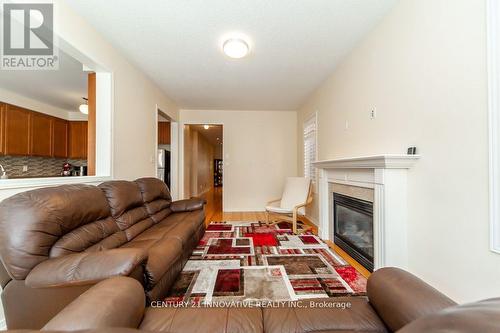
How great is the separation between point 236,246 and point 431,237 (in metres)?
2.10

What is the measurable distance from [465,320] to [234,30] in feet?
8.46

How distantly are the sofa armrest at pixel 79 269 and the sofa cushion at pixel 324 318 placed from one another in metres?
0.79

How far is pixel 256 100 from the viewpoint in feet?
14.9

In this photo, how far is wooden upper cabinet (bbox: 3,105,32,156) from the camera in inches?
136

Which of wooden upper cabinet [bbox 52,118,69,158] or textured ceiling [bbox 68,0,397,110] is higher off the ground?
textured ceiling [bbox 68,0,397,110]

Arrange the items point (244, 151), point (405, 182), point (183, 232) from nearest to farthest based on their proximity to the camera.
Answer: point (405, 182), point (183, 232), point (244, 151)

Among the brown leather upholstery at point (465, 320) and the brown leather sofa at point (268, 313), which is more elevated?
the brown leather upholstery at point (465, 320)

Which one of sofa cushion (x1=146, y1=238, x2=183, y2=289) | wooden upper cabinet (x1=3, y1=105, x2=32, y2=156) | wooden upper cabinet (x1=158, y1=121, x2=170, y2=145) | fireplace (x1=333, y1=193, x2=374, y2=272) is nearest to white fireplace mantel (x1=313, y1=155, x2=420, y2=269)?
fireplace (x1=333, y1=193, x2=374, y2=272)

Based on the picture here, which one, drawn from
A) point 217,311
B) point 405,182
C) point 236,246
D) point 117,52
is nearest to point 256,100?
point 117,52

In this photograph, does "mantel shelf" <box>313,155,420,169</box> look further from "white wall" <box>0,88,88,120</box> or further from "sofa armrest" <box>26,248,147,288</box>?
"white wall" <box>0,88,88,120</box>

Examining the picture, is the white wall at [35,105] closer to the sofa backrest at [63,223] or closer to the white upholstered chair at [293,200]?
Answer: the sofa backrest at [63,223]

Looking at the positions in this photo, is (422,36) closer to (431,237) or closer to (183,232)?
(431,237)

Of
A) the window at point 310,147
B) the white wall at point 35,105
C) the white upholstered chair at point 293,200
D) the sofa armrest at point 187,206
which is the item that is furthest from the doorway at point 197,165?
the white wall at point 35,105

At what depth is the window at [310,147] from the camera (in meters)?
4.18
